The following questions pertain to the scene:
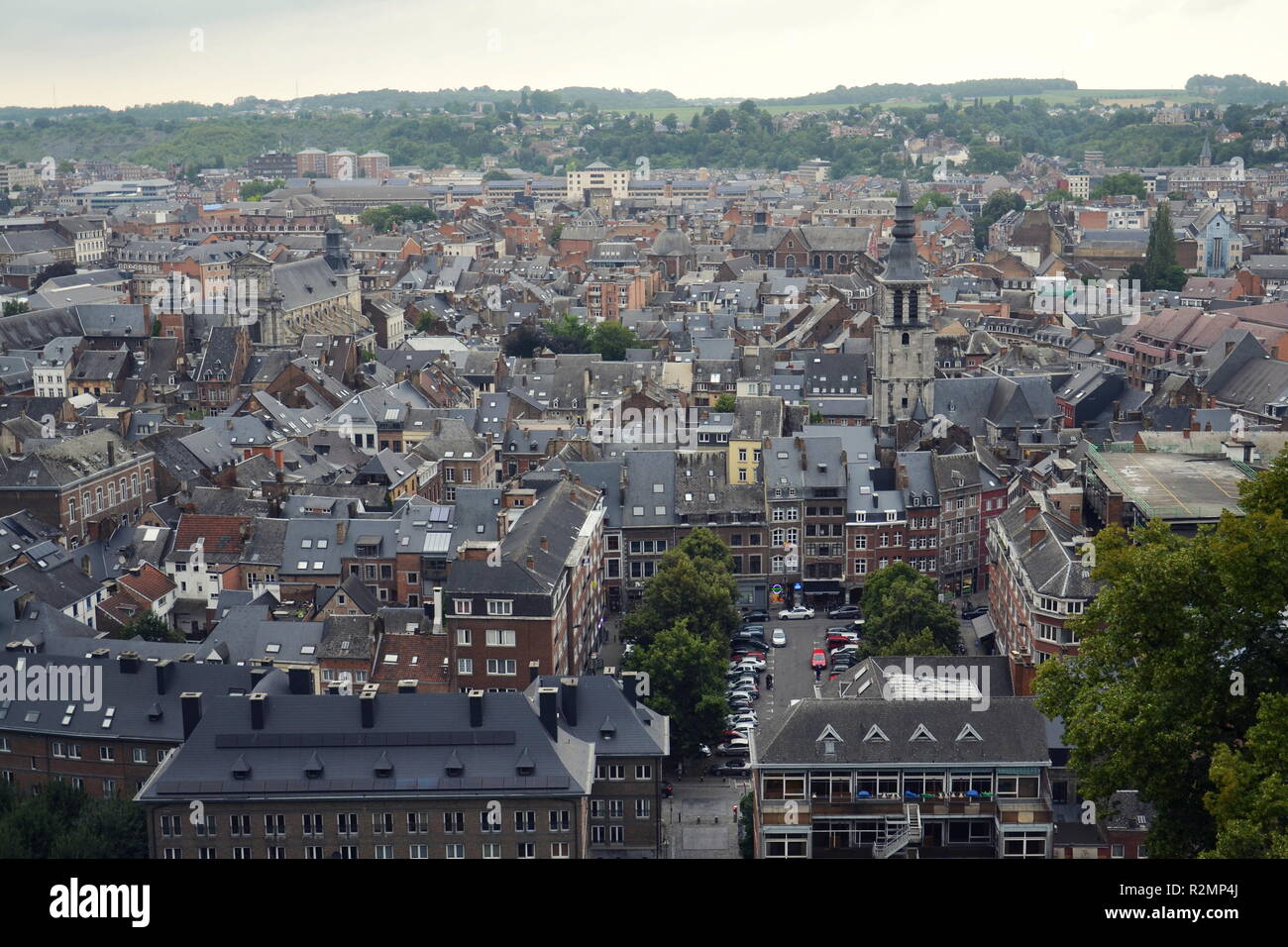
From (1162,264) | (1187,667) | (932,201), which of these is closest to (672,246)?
(1162,264)

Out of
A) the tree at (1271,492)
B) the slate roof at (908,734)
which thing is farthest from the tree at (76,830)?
the tree at (1271,492)

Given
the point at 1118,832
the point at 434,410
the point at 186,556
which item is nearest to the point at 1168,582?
the point at 1118,832

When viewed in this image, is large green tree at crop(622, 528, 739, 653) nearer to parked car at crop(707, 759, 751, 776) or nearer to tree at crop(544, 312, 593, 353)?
parked car at crop(707, 759, 751, 776)

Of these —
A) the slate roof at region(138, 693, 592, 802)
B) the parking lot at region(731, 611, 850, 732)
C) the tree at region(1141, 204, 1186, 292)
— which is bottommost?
the parking lot at region(731, 611, 850, 732)

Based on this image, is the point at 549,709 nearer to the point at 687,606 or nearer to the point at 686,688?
the point at 686,688

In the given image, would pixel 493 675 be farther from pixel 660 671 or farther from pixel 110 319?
pixel 110 319

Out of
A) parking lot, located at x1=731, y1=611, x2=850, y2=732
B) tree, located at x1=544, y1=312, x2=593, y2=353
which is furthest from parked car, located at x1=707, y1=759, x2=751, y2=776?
tree, located at x1=544, y1=312, x2=593, y2=353

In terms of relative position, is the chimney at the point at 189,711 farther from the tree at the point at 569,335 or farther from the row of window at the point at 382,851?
the tree at the point at 569,335
